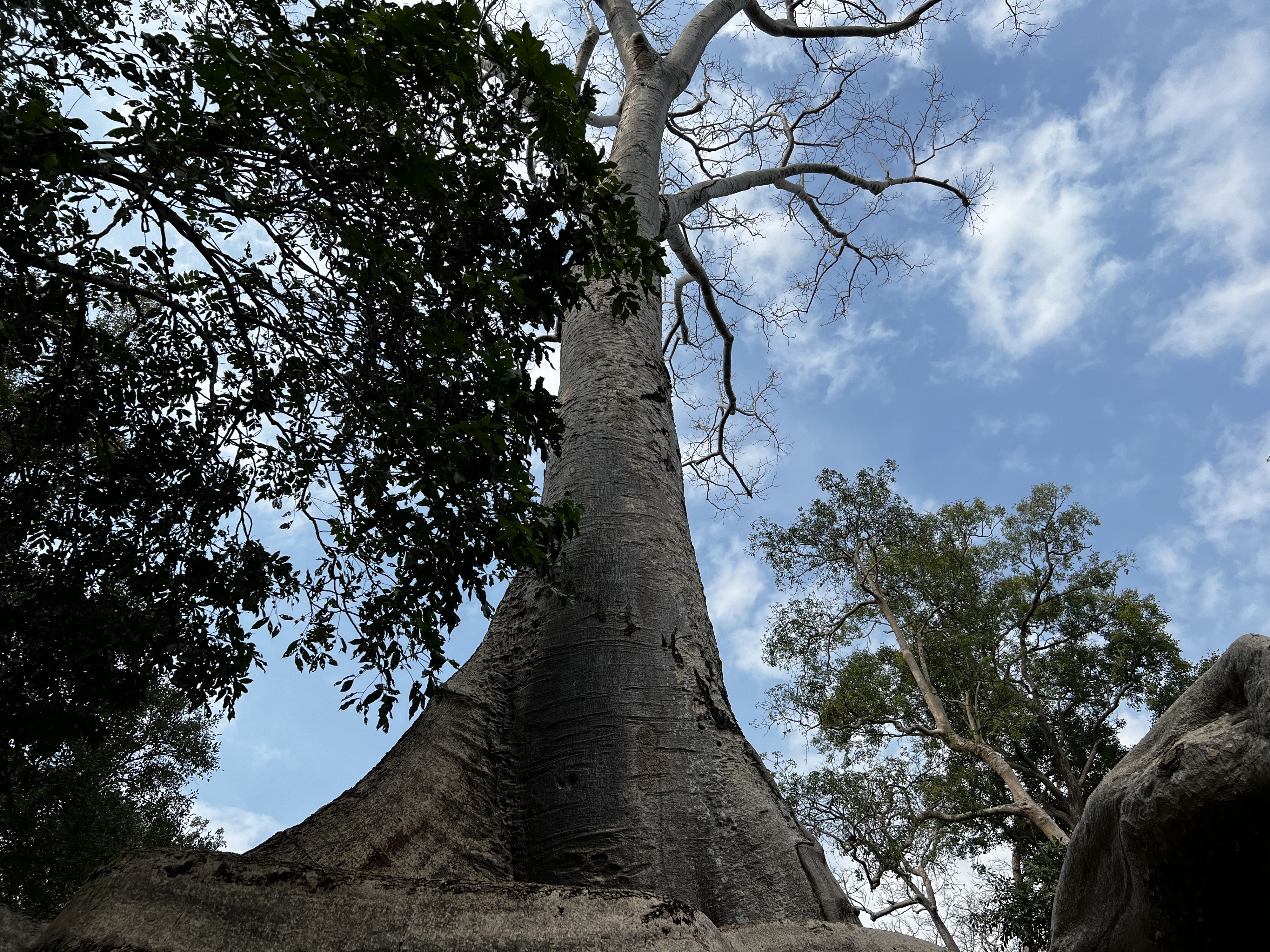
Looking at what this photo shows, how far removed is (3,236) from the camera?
2326 millimetres

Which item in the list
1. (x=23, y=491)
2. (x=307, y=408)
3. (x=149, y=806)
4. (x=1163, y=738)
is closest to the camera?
(x=1163, y=738)

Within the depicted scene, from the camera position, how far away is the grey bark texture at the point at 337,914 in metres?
1.51

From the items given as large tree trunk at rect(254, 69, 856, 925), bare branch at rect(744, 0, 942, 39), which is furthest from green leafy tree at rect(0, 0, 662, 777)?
bare branch at rect(744, 0, 942, 39)

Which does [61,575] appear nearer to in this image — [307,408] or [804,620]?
[307,408]

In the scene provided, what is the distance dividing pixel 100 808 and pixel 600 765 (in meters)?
6.10

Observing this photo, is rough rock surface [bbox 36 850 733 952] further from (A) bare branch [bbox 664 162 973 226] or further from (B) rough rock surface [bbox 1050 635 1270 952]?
(A) bare branch [bbox 664 162 973 226]

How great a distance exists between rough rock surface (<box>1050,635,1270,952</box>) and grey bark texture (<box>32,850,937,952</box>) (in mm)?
807

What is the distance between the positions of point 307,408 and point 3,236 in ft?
3.59

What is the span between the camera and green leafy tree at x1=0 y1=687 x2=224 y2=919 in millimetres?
6152

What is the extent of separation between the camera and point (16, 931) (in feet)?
5.17

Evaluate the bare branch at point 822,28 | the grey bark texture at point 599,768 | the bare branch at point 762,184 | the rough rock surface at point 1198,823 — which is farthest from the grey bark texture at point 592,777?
the bare branch at point 822,28

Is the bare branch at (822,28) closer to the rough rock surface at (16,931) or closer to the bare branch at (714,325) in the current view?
the bare branch at (714,325)

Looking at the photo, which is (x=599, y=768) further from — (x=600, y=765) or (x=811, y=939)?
(x=811, y=939)

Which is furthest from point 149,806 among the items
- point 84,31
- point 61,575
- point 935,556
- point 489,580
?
point 935,556
